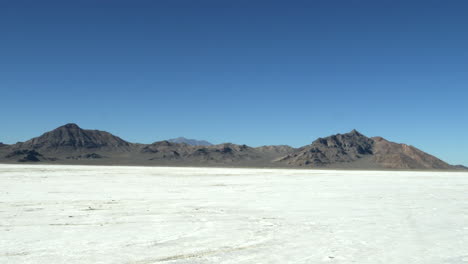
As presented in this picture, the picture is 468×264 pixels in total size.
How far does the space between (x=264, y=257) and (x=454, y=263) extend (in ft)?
11.1

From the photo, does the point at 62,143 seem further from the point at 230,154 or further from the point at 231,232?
the point at 231,232

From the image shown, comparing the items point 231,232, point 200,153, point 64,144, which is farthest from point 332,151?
point 231,232

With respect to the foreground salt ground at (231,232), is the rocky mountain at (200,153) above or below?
above

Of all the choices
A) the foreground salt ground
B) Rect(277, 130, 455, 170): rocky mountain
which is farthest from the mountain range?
the foreground salt ground

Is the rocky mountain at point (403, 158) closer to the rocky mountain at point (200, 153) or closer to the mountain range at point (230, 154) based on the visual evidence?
the mountain range at point (230, 154)

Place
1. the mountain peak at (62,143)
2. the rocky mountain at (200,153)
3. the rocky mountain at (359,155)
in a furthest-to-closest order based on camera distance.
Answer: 1. the mountain peak at (62,143)
2. the rocky mountain at (200,153)
3. the rocky mountain at (359,155)

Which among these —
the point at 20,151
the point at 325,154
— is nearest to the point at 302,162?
the point at 325,154

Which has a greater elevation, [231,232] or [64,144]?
[64,144]

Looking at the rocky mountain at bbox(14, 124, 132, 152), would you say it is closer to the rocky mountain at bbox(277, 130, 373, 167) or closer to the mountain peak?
the mountain peak

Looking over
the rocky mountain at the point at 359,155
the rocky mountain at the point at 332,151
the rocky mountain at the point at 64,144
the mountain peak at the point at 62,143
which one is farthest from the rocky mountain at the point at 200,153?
the mountain peak at the point at 62,143

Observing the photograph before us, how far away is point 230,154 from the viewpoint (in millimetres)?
169625

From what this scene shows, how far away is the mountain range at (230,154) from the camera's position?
139250 mm

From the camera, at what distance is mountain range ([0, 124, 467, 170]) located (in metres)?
139

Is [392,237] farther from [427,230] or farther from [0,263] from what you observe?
[0,263]
